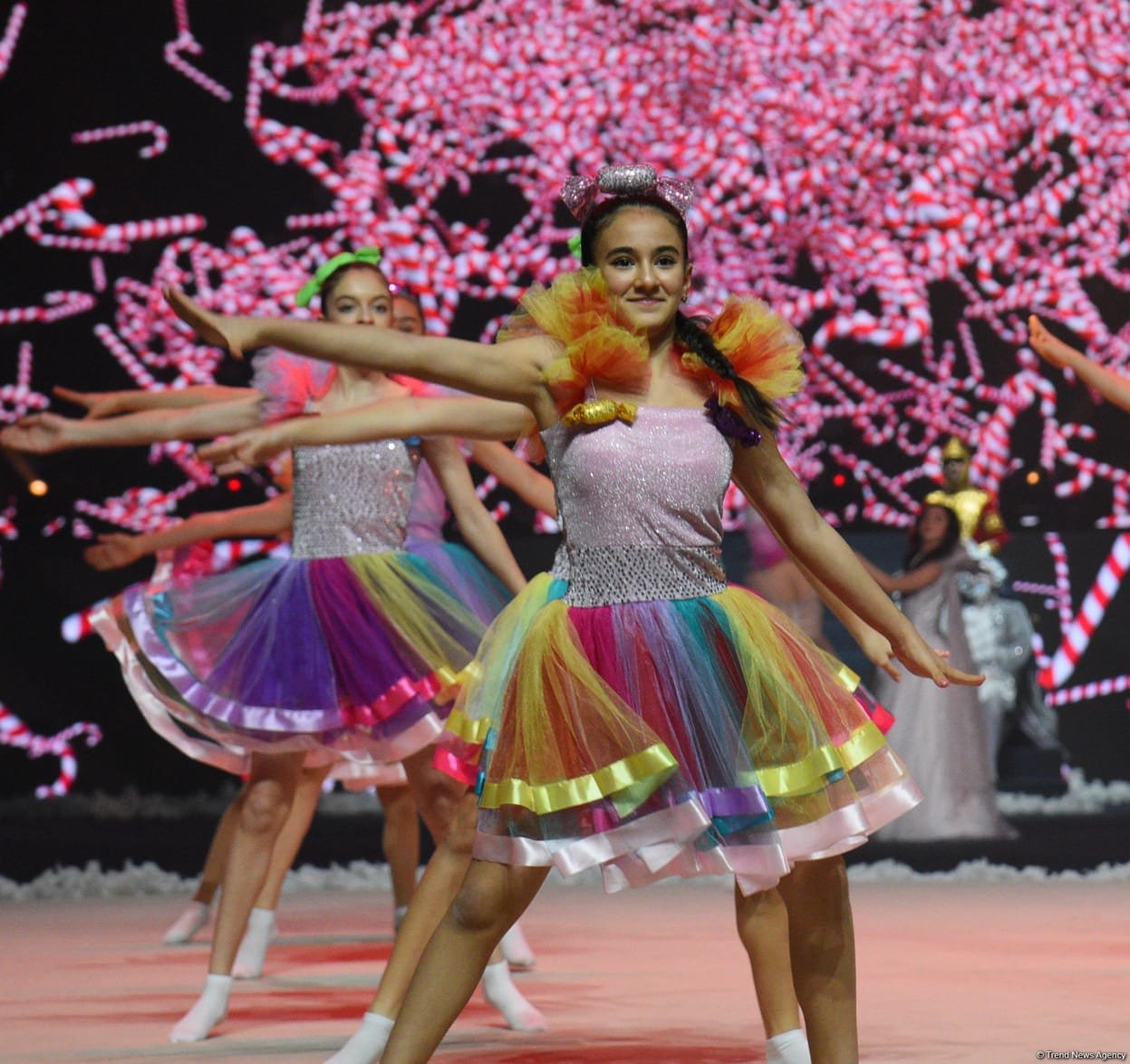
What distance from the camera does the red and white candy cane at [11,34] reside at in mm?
7188

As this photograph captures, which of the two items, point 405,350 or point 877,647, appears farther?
point 877,647

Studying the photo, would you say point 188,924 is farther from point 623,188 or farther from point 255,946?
point 623,188

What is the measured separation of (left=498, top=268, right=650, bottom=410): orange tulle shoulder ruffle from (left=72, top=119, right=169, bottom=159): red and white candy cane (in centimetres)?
482

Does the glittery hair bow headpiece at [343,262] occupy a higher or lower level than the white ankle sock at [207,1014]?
higher

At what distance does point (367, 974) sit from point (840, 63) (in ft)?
14.1

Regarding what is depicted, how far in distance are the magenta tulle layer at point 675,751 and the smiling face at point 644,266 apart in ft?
1.26

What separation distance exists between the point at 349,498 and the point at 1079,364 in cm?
145

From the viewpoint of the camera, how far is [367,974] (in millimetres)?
4328

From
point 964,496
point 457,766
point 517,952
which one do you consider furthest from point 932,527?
point 457,766

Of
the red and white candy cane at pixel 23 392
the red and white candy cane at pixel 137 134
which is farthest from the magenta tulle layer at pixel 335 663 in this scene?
the red and white candy cane at pixel 137 134

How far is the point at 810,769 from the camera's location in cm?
250

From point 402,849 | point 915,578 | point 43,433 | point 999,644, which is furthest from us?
point 999,644

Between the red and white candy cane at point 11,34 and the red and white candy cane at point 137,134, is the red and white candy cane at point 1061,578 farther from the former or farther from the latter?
the red and white candy cane at point 11,34

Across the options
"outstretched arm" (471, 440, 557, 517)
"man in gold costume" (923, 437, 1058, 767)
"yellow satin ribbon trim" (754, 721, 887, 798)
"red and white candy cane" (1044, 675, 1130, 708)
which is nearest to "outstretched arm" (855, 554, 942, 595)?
"man in gold costume" (923, 437, 1058, 767)
